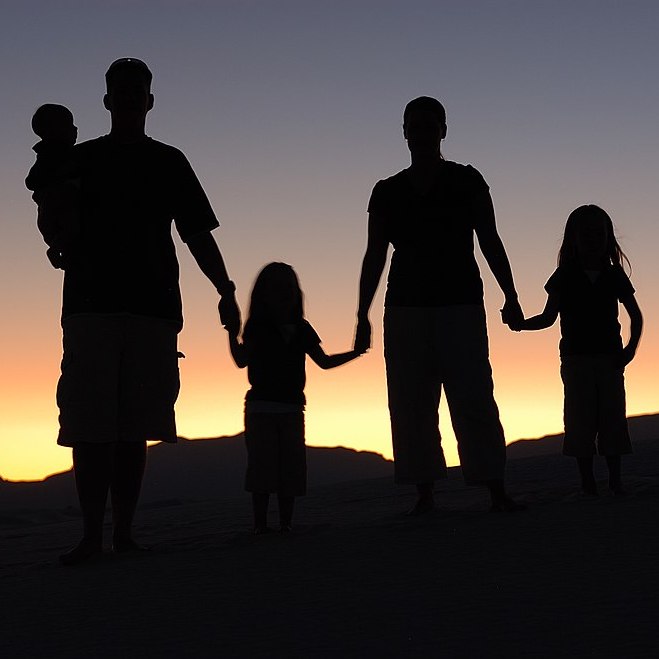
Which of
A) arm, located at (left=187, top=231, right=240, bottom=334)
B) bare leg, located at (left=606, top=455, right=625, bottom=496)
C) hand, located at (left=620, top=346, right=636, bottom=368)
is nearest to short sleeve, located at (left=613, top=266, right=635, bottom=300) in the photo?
hand, located at (left=620, top=346, right=636, bottom=368)

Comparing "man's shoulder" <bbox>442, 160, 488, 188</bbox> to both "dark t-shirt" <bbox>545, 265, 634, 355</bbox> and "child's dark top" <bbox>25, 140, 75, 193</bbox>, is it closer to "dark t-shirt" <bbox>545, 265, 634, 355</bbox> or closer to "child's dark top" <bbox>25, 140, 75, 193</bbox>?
"dark t-shirt" <bbox>545, 265, 634, 355</bbox>

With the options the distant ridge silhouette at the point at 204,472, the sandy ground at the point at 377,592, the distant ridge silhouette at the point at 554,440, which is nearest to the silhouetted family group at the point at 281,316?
the sandy ground at the point at 377,592

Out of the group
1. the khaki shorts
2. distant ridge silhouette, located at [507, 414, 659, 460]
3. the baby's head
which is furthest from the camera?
distant ridge silhouette, located at [507, 414, 659, 460]

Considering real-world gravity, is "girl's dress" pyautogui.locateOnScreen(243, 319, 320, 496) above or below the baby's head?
below

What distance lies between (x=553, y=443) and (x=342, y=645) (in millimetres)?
41291

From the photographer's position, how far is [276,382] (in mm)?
5473

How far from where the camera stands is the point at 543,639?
2.47 m

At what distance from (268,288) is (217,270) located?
87 centimetres

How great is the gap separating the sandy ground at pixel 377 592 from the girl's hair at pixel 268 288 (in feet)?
4.03

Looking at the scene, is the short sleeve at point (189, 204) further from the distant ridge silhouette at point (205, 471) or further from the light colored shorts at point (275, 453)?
the distant ridge silhouette at point (205, 471)

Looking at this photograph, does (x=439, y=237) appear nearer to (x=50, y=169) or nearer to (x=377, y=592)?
(x=50, y=169)

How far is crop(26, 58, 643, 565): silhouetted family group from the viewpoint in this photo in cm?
444

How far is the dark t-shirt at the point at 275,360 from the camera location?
5.48 meters

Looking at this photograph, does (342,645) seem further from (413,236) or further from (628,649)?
(413,236)
